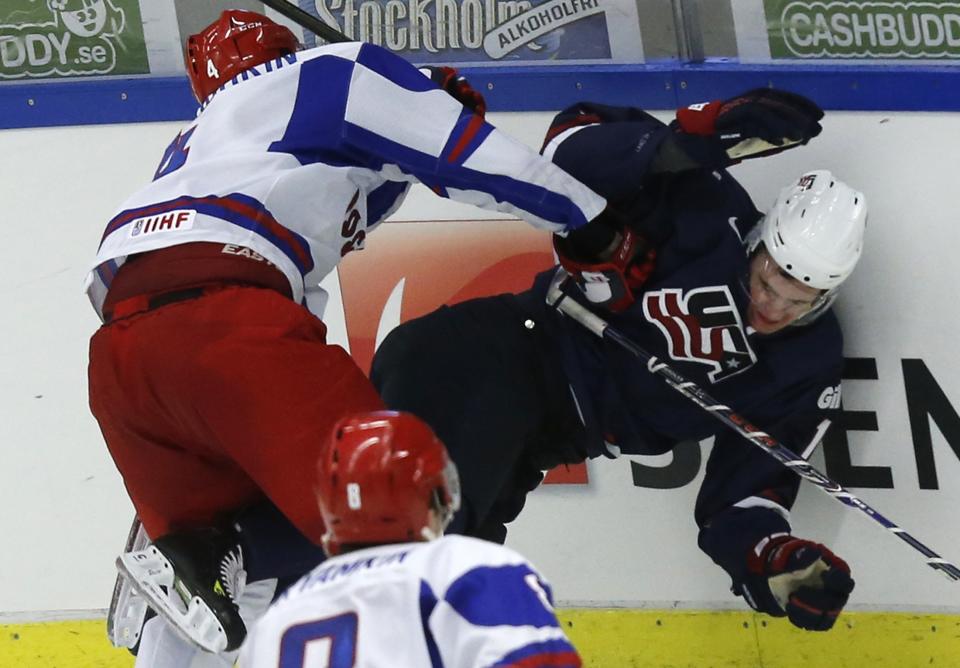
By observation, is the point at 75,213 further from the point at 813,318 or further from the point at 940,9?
the point at 940,9

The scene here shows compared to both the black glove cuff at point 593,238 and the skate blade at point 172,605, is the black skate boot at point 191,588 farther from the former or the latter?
the black glove cuff at point 593,238

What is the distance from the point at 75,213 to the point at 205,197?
3.85 feet

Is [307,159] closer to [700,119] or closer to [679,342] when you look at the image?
[700,119]

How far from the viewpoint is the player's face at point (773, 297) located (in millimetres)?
3119

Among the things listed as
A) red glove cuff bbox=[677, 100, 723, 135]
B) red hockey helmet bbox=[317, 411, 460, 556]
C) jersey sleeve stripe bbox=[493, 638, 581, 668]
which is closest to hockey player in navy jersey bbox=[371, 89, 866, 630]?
red glove cuff bbox=[677, 100, 723, 135]

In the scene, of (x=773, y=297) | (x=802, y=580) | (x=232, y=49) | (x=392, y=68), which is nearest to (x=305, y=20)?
(x=232, y=49)

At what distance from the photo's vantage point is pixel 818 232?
3074 millimetres

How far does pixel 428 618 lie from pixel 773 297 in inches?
55.6

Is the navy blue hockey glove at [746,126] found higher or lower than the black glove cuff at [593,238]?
higher

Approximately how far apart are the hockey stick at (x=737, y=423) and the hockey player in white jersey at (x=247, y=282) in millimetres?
357

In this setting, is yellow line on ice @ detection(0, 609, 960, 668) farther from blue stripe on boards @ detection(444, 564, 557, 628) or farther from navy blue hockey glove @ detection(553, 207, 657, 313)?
blue stripe on boards @ detection(444, 564, 557, 628)

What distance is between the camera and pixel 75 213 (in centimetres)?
385

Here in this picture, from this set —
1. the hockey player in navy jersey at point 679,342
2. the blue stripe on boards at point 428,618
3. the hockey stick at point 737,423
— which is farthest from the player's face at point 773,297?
the blue stripe on boards at point 428,618

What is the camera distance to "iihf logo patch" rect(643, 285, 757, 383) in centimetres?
322
